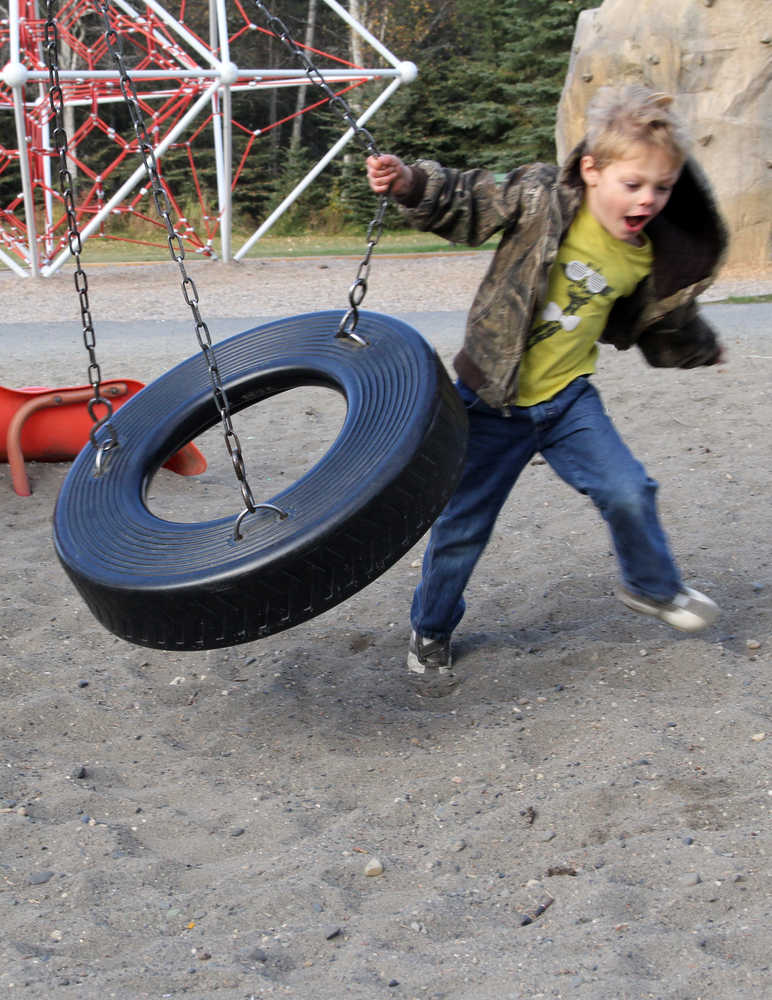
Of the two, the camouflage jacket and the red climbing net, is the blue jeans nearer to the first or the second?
the camouflage jacket

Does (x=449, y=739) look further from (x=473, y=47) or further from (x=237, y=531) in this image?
(x=473, y=47)

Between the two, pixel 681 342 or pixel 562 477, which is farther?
pixel 681 342

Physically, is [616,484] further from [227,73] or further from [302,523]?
[227,73]

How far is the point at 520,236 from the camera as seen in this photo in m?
2.61

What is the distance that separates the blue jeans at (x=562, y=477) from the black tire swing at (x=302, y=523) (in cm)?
29

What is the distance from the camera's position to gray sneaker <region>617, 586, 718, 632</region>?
2641 millimetres

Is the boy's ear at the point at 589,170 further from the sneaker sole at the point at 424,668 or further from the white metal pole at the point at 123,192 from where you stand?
the white metal pole at the point at 123,192

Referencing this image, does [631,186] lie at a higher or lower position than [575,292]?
higher

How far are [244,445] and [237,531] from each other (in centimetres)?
267

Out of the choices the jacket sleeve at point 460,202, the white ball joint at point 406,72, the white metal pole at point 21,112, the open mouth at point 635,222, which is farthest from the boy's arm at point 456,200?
the white ball joint at point 406,72

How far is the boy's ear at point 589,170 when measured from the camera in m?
2.51

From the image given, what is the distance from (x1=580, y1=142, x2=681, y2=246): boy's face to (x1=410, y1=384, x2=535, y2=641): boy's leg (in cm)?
51

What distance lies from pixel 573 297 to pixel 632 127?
39cm

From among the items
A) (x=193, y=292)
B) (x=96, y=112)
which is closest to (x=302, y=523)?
(x=193, y=292)
